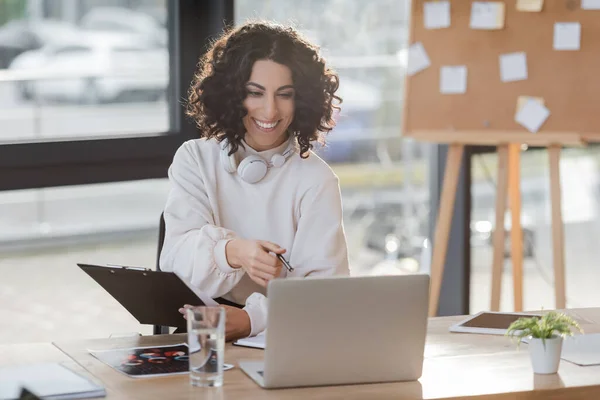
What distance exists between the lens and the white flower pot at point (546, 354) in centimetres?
191

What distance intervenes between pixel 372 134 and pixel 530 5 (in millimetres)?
978

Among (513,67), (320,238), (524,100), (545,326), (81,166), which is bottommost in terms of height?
(545,326)

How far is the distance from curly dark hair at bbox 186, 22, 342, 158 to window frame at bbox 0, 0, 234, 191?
3.56ft

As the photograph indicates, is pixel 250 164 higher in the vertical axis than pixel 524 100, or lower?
lower

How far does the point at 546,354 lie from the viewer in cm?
191

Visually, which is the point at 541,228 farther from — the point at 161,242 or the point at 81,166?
the point at 161,242

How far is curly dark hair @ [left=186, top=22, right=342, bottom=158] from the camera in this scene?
2.47 m

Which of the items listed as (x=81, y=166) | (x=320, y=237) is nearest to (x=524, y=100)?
(x=320, y=237)

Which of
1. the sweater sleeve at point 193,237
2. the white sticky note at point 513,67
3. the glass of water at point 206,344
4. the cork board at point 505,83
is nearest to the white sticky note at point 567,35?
the cork board at point 505,83

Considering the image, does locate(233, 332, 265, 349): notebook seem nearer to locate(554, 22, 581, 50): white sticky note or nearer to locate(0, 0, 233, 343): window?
locate(0, 0, 233, 343): window

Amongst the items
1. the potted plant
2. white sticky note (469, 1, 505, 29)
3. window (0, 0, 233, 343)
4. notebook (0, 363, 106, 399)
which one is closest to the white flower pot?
the potted plant

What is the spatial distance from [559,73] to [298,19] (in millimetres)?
1069

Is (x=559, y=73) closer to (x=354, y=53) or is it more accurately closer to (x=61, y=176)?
(x=354, y=53)

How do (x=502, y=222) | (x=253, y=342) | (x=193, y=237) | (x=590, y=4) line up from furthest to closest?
(x=502, y=222) < (x=590, y=4) < (x=193, y=237) < (x=253, y=342)
